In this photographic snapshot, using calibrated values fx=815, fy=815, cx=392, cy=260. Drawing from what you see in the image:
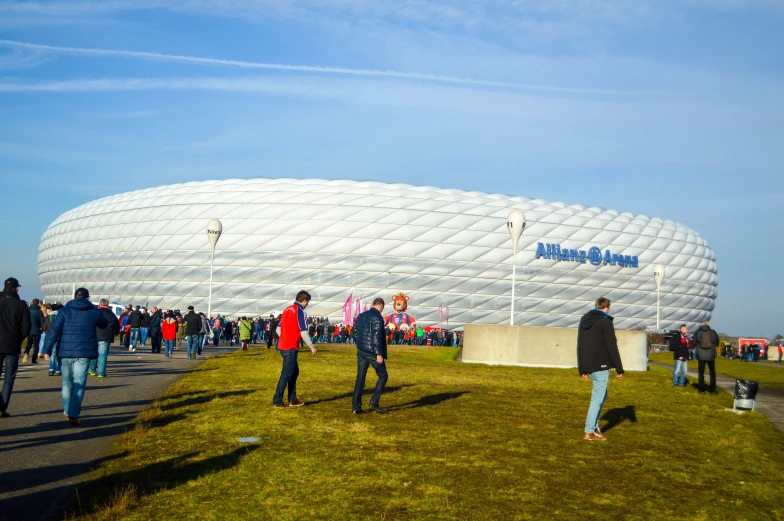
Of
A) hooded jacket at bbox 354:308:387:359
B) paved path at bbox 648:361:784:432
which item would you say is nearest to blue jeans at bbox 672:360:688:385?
paved path at bbox 648:361:784:432

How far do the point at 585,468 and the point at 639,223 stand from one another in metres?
75.8

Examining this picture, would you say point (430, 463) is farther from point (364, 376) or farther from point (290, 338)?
point (290, 338)

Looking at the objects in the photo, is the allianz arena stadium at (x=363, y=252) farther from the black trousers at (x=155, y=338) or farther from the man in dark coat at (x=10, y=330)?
the man in dark coat at (x=10, y=330)

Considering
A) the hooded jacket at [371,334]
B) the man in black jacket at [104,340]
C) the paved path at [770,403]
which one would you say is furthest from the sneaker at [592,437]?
the man in black jacket at [104,340]

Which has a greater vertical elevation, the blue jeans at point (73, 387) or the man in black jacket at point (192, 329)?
the man in black jacket at point (192, 329)

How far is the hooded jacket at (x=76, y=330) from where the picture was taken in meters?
10.2

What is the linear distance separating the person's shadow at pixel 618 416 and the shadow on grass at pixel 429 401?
2.72 m

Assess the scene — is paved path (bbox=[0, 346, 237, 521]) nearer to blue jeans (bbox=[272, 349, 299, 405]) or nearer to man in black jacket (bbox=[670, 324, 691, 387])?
blue jeans (bbox=[272, 349, 299, 405])

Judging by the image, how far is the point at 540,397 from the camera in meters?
15.4

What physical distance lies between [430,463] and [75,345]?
498cm

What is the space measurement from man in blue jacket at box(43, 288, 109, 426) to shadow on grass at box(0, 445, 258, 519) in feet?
8.74

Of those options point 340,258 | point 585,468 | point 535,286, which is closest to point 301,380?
point 585,468

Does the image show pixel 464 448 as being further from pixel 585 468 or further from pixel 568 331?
pixel 568 331

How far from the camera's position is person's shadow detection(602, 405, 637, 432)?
11.8 meters
